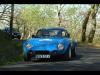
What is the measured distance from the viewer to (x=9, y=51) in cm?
1750

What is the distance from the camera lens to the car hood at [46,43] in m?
12.9

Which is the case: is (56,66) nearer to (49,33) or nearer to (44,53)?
(44,53)

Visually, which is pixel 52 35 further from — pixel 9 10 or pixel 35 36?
pixel 9 10

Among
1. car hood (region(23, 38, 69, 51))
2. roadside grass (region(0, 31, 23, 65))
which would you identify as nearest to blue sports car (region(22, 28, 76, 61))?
car hood (region(23, 38, 69, 51))

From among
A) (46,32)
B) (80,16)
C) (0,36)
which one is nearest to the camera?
(46,32)

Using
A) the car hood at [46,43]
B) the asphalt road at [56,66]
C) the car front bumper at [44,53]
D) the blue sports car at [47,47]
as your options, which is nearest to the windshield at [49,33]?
the blue sports car at [47,47]

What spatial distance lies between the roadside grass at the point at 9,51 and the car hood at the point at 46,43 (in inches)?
41.3

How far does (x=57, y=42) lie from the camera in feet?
42.1

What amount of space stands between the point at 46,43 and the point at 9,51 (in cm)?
500

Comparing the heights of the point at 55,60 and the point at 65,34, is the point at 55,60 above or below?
below

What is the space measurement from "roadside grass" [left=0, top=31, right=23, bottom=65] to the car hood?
1049mm
